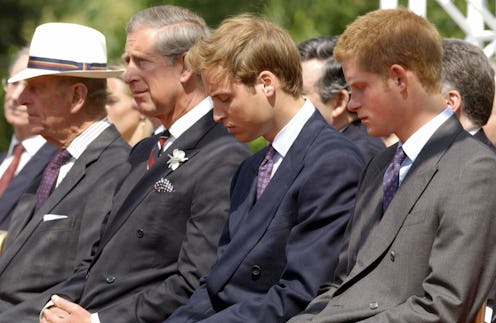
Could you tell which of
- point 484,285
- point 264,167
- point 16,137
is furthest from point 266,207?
point 16,137

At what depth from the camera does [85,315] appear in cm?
560

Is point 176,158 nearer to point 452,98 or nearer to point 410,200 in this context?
point 452,98

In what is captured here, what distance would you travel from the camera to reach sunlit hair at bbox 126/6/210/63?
605 cm

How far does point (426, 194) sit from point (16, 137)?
517 centimetres

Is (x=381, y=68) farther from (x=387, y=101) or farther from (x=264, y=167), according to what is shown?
(x=264, y=167)

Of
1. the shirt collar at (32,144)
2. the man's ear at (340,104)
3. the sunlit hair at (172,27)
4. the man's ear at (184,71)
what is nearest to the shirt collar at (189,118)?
the man's ear at (184,71)

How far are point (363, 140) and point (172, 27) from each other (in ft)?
3.88

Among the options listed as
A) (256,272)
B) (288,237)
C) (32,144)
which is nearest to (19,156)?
(32,144)

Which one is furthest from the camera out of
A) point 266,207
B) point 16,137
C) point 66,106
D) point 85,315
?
point 16,137

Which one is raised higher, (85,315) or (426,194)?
(426,194)

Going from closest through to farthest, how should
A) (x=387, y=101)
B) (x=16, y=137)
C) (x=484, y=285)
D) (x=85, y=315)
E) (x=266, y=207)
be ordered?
(x=484, y=285), (x=387, y=101), (x=266, y=207), (x=85, y=315), (x=16, y=137)

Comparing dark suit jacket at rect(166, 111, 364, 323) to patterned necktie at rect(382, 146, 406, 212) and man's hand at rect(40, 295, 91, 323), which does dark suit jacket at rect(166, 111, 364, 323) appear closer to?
patterned necktie at rect(382, 146, 406, 212)

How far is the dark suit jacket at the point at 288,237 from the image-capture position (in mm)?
4809

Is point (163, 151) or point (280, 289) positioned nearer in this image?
point (280, 289)
